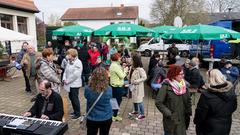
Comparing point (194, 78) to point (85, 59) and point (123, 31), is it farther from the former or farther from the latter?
point (85, 59)

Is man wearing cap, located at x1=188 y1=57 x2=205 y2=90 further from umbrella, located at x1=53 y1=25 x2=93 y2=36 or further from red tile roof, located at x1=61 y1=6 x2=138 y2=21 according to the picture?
red tile roof, located at x1=61 y1=6 x2=138 y2=21

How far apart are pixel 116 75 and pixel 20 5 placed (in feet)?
60.9

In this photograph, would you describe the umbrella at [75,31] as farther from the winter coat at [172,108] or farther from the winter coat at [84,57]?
the winter coat at [172,108]

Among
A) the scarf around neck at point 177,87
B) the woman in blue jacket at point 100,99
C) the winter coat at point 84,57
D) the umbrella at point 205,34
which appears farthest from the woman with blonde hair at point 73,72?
the umbrella at point 205,34

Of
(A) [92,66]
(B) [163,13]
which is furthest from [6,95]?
(B) [163,13]

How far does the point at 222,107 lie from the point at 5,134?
308 cm

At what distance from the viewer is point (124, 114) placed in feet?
21.2

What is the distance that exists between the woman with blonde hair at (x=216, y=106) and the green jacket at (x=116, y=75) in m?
2.27

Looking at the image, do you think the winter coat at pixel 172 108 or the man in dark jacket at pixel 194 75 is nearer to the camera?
the winter coat at pixel 172 108

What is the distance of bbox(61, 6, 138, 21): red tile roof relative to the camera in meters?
46.8

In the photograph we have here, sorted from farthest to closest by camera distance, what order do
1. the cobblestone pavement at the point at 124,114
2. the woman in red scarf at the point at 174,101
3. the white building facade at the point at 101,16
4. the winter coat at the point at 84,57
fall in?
the white building facade at the point at 101,16 → the winter coat at the point at 84,57 → the cobblestone pavement at the point at 124,114 → the woman in red scarf at the point at 174,101

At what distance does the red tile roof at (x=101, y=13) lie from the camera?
1844 inches

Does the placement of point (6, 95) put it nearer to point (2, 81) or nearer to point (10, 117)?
point (2, 81)

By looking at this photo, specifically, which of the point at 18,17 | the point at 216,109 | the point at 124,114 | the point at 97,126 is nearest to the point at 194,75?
the point at 124,114
